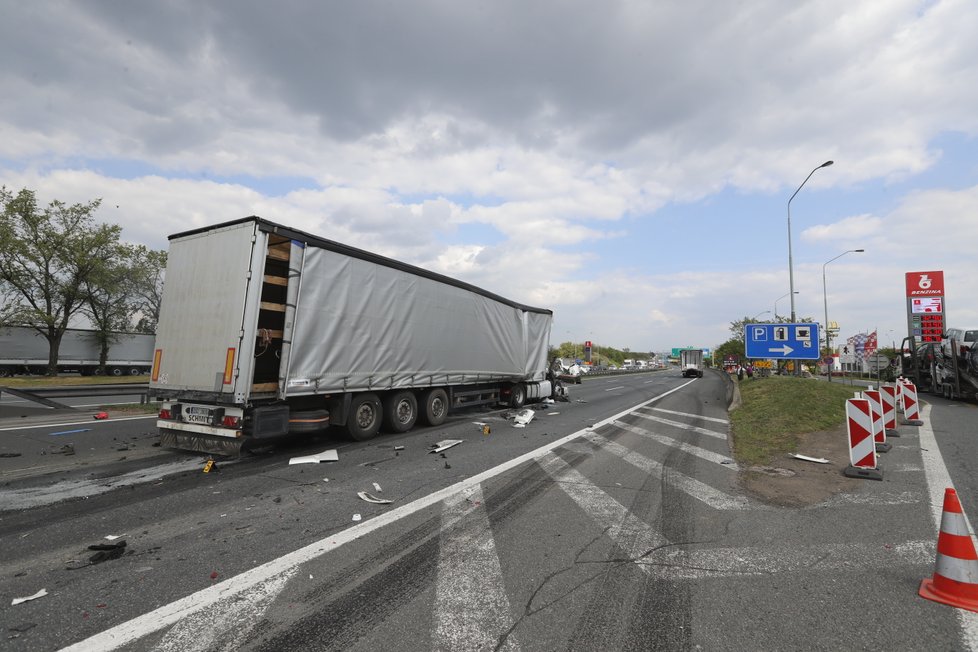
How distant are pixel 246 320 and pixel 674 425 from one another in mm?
9907

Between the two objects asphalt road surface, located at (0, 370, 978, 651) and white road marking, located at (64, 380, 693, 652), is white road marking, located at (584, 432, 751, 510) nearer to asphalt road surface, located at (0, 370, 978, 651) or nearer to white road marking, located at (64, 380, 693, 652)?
asphalt road surface, located at (0, 370, 978, 651)

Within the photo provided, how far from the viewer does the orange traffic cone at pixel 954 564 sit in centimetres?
308

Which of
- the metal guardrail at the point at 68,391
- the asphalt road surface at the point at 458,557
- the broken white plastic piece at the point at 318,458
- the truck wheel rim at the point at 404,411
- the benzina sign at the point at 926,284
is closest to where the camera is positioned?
the asphalt road surface at the point at 458,557

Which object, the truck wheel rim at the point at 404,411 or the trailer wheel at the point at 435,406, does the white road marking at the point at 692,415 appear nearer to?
the trailer wheel at the point at 435,406

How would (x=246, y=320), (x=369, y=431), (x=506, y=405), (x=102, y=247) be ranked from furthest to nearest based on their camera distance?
(x=102, y=247) < (x=506, y=405) < (x=369, y=431) < (x=246, y=320)

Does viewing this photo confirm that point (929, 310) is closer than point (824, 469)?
No

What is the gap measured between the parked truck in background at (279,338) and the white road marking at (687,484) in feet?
14.6

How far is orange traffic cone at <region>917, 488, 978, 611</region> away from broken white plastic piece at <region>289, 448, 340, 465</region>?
665 cm

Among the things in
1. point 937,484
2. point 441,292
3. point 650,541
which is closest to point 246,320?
point 441,292

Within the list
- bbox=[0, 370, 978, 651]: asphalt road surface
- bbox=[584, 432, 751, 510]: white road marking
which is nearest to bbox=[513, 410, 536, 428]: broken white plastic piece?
bbox=[584, 432, 751, 510]: white road marking

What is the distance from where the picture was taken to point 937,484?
6051mm

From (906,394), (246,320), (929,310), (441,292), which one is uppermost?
(929,310)

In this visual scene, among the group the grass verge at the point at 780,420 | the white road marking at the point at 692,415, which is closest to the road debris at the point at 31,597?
the grass verge at the point at 780,420

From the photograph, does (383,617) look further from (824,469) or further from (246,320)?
(824,469)
